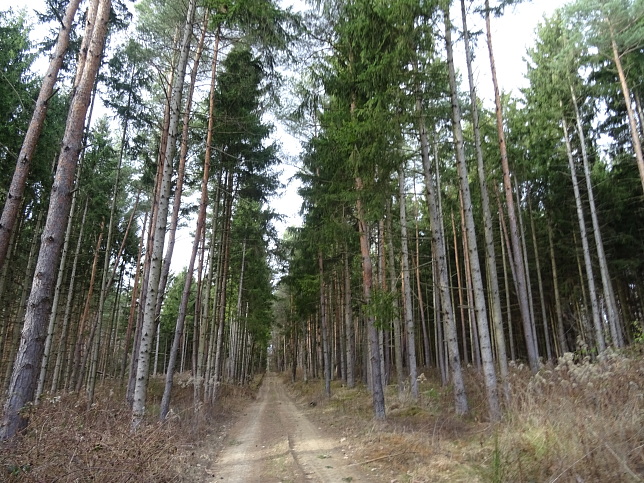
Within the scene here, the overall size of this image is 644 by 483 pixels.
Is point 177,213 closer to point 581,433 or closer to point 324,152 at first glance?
point 324,152

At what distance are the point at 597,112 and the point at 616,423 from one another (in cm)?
1755

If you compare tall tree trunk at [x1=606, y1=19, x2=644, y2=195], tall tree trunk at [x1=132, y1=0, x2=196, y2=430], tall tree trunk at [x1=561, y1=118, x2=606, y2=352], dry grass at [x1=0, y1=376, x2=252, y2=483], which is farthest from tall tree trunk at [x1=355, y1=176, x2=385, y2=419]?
tall tree trunk at [x1=606, y1=19, x2=644, y2=195]

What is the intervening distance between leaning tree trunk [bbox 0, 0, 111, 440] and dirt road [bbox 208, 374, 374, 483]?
3151mm

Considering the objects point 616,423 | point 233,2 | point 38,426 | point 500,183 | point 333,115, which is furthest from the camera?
point 500,183

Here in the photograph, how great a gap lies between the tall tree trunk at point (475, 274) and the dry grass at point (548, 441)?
31.6 inches

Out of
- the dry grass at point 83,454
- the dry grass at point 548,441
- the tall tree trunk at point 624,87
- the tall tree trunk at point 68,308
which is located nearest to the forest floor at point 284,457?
the dry grass at point 548,441

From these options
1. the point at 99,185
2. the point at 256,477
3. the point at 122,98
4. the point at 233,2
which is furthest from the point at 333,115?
the point at 99,185

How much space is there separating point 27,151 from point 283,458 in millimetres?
7089

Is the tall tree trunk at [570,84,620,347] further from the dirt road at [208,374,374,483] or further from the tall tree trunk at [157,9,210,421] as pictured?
the tall tree trunk at [157,9,210,421]

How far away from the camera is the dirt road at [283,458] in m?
6.16

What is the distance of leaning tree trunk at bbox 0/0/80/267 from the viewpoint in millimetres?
5410

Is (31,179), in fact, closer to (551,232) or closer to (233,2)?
(233,2)

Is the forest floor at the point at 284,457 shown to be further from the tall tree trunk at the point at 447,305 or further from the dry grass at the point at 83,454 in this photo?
the tall tree trunk at the point at 447,305

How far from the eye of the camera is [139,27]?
1007cm
